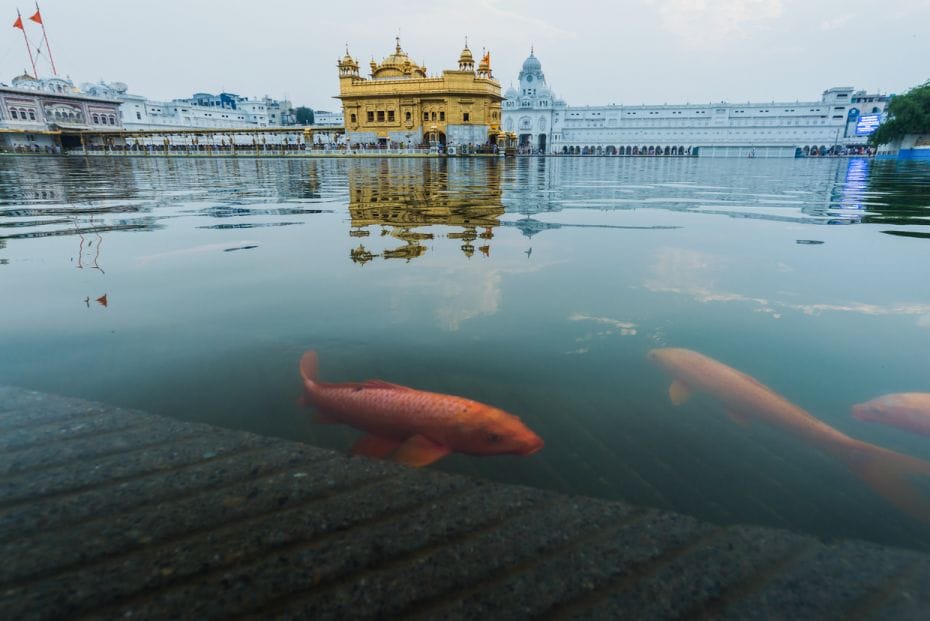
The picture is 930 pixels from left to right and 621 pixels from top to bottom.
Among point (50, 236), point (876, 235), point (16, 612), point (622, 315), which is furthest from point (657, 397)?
point (50, 236)

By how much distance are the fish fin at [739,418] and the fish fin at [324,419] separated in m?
1.99

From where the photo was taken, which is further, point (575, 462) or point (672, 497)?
point (575, 462)

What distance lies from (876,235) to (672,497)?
312 inches

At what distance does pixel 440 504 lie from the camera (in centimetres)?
177

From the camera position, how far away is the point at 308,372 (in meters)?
2.78

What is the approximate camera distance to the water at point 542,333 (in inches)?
80.0

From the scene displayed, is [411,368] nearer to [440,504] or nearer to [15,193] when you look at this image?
[440,504]

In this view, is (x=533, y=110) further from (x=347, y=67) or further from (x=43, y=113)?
(x=43, y=113)

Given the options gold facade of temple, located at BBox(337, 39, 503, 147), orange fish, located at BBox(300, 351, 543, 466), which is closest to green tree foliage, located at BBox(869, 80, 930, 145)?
gold facade of temple, located at BBox(337, 39, 503, 147)

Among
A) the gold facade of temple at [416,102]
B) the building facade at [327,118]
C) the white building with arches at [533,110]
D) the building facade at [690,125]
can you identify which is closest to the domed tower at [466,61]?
the gold facade of temple at [416,102]

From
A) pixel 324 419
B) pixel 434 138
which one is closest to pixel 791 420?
pixel 324 419

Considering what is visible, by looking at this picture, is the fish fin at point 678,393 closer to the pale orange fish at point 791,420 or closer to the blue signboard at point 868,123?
the pale orange fish at point 791,420

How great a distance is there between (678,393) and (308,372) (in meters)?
2.09

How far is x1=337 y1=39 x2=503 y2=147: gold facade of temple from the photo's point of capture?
61875 mm
